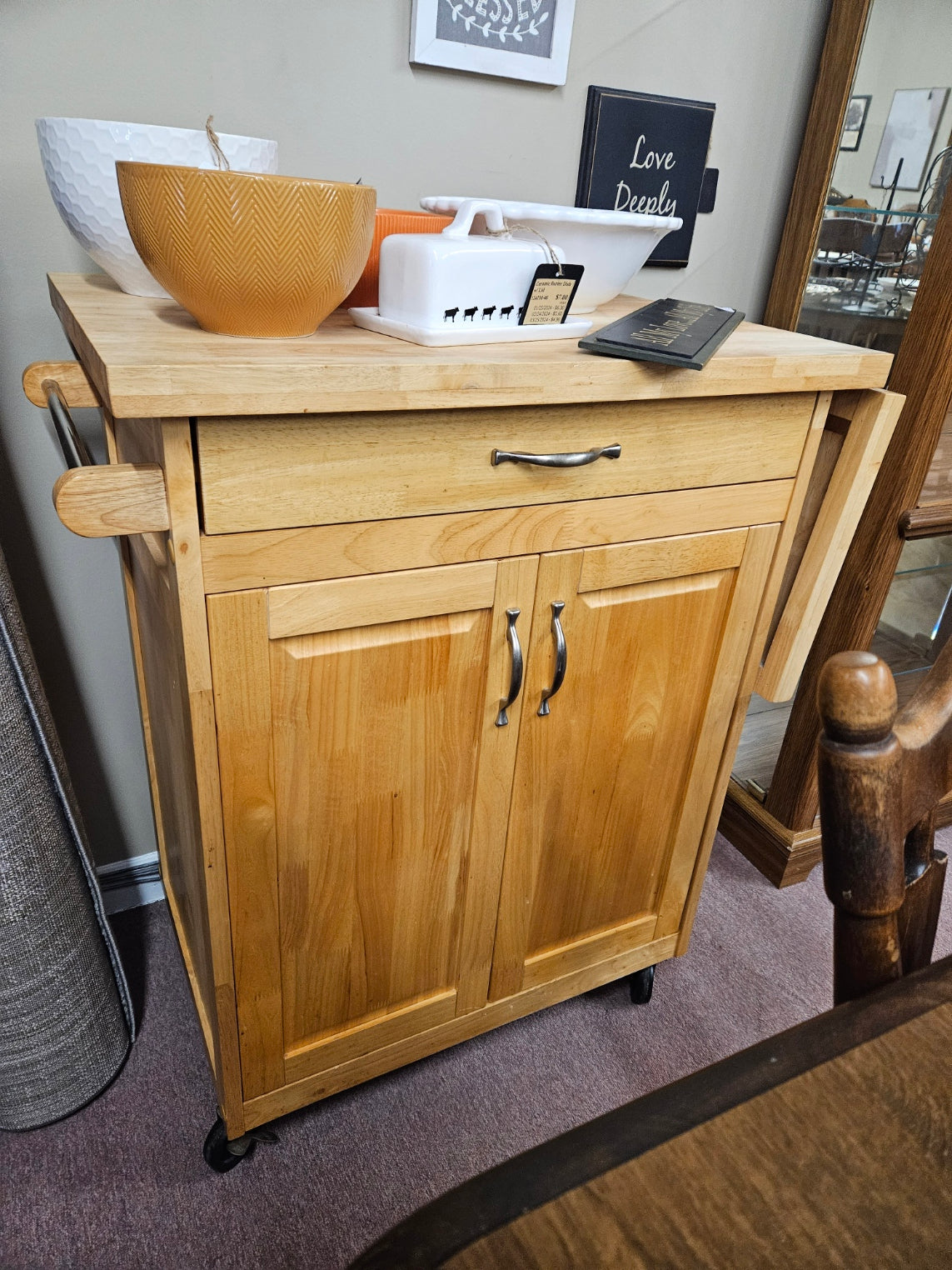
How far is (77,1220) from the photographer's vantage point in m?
1.09

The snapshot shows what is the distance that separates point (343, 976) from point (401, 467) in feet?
2.14

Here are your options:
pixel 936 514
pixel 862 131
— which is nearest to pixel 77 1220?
pixel 936 514

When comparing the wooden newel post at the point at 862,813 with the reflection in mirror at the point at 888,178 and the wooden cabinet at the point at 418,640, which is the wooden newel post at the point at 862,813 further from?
the reflection in mirror at the point at 888,178

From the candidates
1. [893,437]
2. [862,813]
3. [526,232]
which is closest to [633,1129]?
[862,813]

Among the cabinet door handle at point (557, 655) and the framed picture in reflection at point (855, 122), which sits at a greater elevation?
the framed picture in reflection at point (855, 122)

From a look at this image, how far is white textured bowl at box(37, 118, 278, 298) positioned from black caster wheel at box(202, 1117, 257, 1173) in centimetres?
107

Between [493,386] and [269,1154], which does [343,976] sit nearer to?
[269,1154]

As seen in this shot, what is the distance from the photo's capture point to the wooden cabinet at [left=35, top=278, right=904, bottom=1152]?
732 millimetres

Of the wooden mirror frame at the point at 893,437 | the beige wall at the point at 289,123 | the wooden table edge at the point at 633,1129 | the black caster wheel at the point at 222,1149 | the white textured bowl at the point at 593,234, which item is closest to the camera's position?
the wooden table edge at the point at 633,1129

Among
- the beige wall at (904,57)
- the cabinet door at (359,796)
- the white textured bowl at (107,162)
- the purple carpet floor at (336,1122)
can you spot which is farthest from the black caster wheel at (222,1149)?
the beige wall at (904,57)

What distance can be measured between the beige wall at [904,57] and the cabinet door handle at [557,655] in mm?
967

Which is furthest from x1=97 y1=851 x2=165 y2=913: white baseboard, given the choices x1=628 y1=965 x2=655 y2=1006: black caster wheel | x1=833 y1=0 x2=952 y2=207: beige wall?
x1=833 y1=0 x2=952 y2=207: beige wall

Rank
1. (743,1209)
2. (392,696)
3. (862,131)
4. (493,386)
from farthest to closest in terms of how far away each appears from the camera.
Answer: (862,131), (392,696), (493,386), (743,1209)

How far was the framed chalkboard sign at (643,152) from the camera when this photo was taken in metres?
1.31
